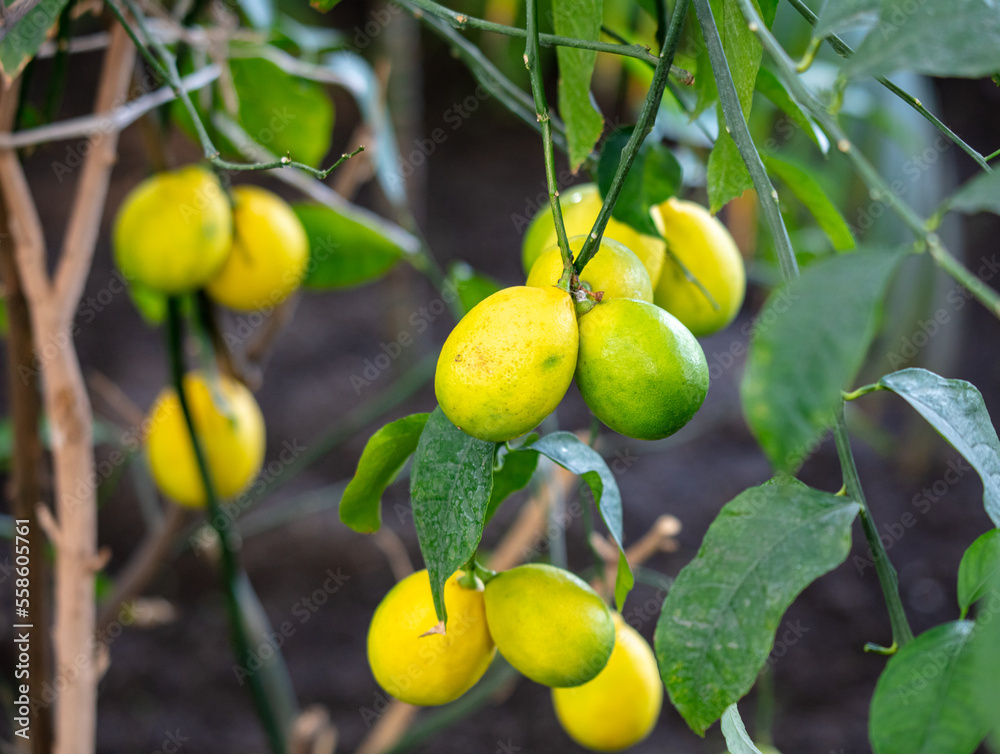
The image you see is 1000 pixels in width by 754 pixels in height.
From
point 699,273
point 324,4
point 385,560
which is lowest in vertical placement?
point 385,560

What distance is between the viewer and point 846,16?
0.61 feet

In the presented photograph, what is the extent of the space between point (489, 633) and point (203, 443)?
36 centimetres

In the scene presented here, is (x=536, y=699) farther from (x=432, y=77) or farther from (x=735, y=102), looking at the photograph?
(x=432, y=77)

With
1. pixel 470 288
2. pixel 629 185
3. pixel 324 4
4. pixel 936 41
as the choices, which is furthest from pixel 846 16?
pixel 470 288

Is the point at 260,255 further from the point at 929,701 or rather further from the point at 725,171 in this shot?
the point at 929,701

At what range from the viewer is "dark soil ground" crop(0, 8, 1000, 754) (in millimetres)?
1104

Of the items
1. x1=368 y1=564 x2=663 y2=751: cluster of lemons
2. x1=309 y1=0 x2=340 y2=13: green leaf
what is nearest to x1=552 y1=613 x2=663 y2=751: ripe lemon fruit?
x1=368 y1=564 x2=663 y2=751: cluster of lemons

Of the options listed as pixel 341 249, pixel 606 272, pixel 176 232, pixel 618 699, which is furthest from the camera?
pixel 341 249

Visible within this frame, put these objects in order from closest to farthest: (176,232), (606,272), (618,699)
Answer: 1. (606,272)
2. (618,699)
3. (176,232)

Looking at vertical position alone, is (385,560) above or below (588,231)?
below

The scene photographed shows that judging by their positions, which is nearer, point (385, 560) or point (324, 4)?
point (324, 4)

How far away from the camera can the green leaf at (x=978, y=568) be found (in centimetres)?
22

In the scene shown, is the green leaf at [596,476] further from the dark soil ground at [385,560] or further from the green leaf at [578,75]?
the dark soil ground at [385,560]

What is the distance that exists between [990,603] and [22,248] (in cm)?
49
